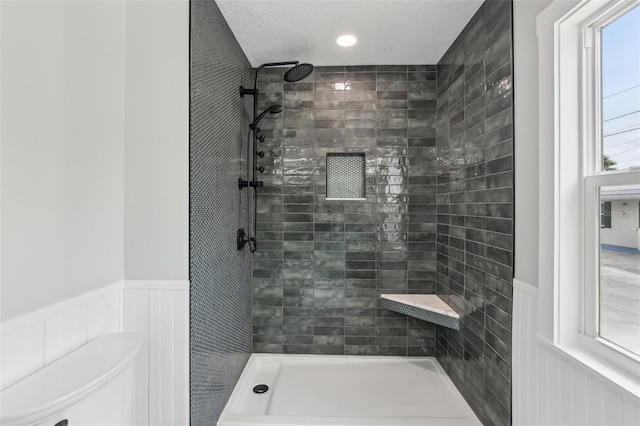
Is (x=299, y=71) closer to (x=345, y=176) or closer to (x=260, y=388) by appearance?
(x=345, y=176)

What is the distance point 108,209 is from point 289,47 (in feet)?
5.14

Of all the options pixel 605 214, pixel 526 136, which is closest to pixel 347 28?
pixel 526 136

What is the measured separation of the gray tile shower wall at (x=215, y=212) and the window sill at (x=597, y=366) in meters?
1.46

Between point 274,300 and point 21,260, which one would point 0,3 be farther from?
point 274,300

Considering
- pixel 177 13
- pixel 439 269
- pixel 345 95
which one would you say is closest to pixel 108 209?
pixel 177 13

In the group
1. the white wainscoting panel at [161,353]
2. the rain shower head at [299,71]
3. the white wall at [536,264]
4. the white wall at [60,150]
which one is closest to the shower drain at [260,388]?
the white wainscoting panel at [161,353]

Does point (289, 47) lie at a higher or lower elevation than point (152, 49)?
higher

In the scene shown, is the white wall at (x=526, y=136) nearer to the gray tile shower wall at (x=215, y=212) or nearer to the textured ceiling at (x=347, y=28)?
the textured ceiling at (x=347, y=28)

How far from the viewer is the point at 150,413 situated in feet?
4.43

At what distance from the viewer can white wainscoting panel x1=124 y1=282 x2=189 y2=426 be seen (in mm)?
1339

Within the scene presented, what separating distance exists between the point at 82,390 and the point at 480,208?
1792 mm

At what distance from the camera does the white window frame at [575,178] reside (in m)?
1.05

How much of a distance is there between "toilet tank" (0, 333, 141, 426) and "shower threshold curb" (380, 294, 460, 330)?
5.28 feet

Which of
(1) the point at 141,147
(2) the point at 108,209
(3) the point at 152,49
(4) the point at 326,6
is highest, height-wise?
(4) the point at 326,6
